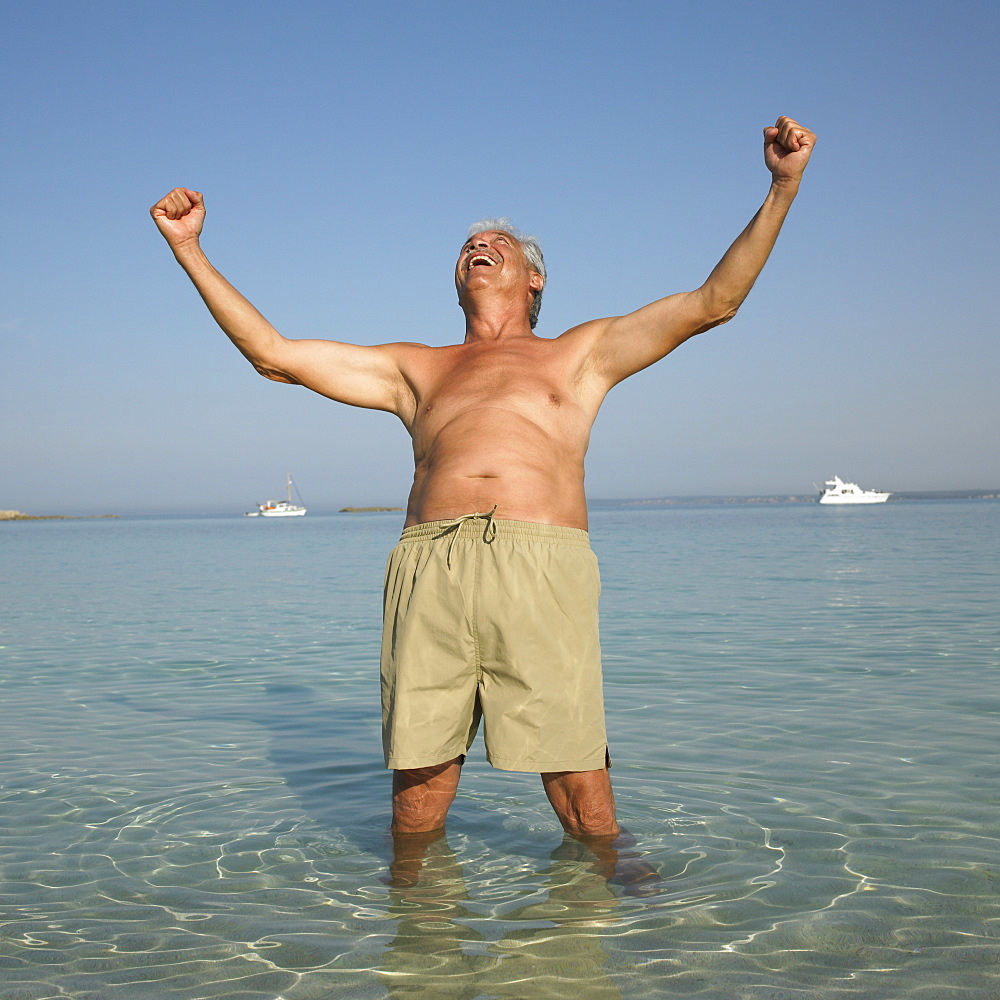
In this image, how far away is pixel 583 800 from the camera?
3.33 meters

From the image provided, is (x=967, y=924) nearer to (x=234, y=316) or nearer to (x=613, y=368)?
(x=613, y=368)

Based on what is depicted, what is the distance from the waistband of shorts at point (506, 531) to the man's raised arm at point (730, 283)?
0.63 m

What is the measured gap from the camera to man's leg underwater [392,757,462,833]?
3416mm

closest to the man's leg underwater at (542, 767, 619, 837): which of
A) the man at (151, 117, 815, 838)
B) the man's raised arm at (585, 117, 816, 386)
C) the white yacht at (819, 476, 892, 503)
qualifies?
the man at (151, 117, 815, 838)

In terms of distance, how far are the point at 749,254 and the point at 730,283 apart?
0.33ft

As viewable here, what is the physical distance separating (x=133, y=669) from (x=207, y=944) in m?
6.59

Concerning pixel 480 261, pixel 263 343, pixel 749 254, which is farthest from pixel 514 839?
pixel 749 254

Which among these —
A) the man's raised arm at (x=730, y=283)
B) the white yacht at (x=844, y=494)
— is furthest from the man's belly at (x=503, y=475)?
the white yacht at (x=844, y=494)


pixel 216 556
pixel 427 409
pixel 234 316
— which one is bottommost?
pixel 216 556

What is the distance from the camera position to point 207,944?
2.95 metres

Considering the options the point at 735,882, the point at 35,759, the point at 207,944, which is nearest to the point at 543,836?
the point at 735,882

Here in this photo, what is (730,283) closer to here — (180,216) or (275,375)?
(275,375)

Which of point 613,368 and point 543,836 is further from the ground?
point 613,368

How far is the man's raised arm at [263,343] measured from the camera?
345 centimetres
